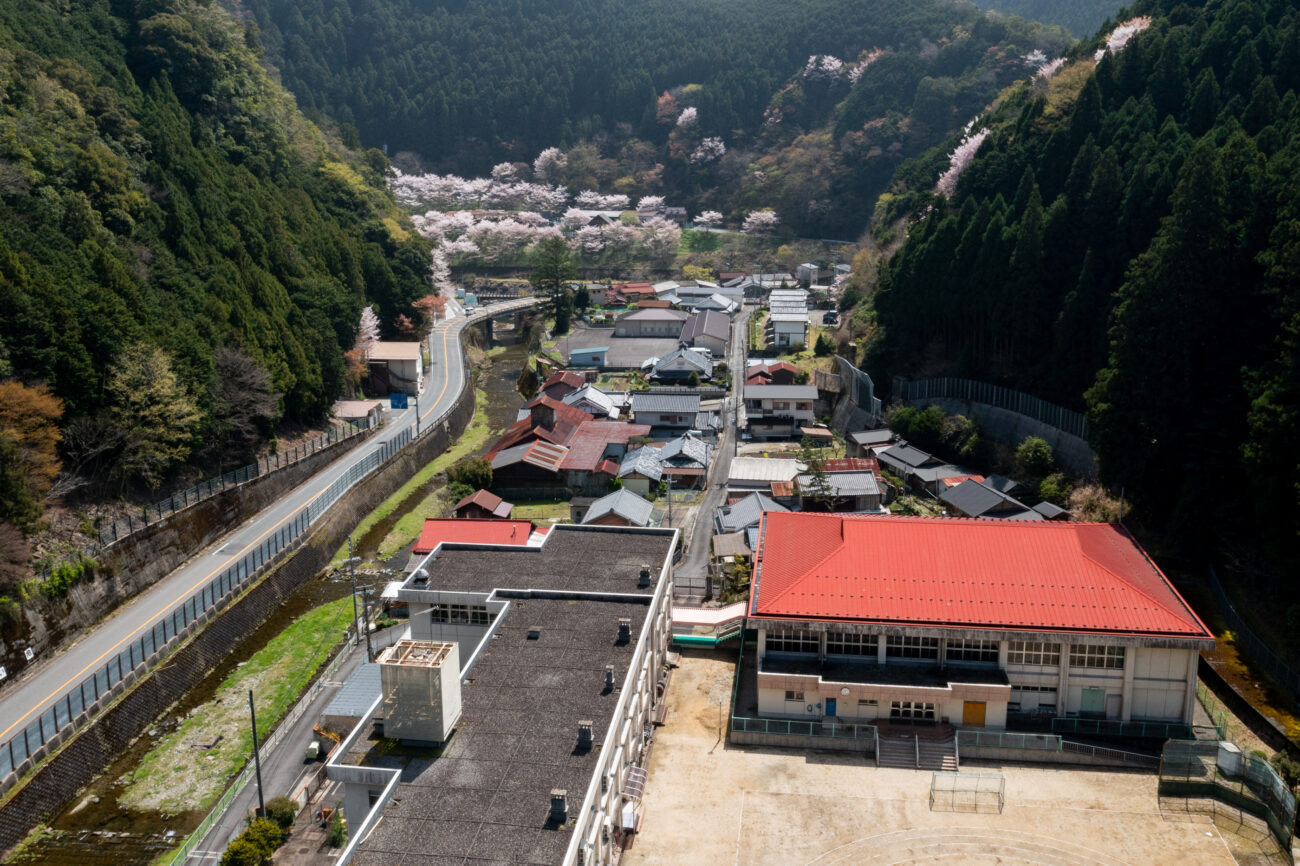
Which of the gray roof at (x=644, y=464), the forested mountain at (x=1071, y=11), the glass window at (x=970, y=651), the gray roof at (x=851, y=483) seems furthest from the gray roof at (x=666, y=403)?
the forested mountain at (x=1071, y=11)

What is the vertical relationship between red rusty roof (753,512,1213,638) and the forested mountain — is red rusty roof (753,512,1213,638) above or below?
below

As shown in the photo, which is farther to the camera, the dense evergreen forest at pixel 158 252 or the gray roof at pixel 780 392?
the gray roof at pixel 780 392

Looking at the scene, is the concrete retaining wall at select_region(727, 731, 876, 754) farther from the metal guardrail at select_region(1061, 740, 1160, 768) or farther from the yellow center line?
the yellow center line

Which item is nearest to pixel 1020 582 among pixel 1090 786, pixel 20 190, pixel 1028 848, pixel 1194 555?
pixel 1090 786

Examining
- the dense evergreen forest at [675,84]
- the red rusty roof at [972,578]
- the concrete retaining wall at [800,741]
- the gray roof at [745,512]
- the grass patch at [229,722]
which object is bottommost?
the grass patch at [229,722]

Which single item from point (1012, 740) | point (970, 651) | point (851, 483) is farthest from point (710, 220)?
point (1012, 740)

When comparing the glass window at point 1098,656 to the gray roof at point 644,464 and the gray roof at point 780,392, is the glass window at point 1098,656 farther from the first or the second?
the gray roof at point 780,392

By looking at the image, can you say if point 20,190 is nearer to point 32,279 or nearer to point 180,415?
point 32,279

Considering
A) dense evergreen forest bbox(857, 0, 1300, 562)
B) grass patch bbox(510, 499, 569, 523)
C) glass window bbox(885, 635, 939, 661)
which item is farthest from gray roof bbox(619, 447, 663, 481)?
glass window bbox(885, 635, 939, 661)
